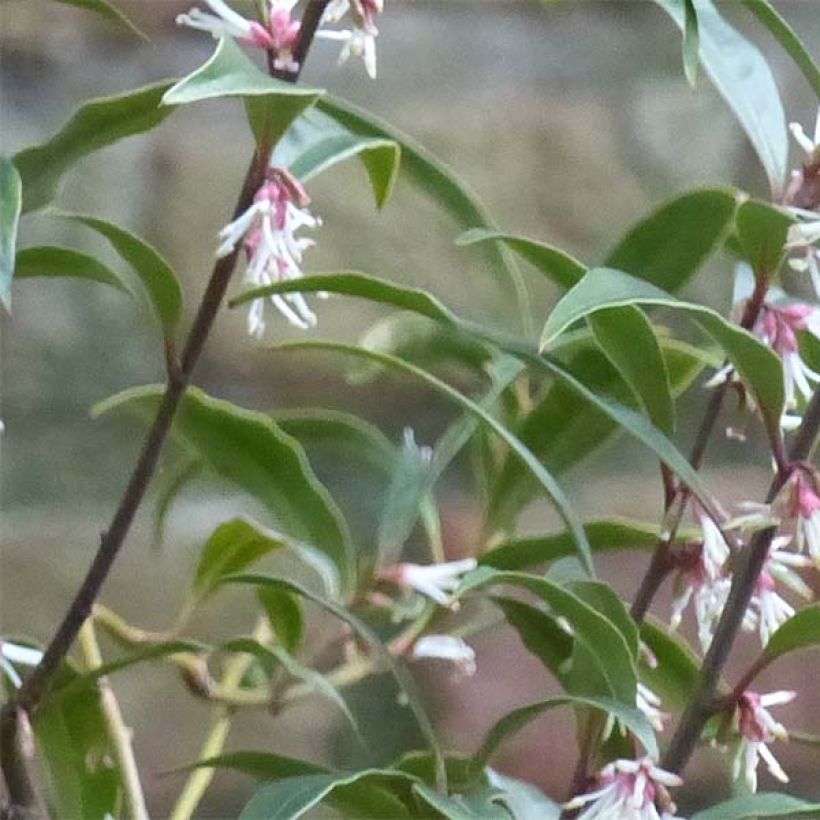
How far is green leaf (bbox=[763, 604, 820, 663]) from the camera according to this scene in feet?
1.37

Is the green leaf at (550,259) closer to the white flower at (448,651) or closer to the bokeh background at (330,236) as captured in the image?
the white flower at (448,651)

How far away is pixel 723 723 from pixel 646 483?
2.08 feet

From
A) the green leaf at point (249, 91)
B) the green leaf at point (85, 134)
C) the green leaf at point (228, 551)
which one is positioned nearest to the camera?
the green leaf at point (249, 91)

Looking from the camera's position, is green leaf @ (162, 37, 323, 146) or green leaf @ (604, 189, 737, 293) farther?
green leaf @ (604, 189, 737, 293)

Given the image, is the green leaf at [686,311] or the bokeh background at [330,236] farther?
the bokeh background at [330,236]

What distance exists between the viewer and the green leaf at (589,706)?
383mm

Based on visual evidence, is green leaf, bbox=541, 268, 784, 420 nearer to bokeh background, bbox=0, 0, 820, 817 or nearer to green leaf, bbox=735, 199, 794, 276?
green leaf, bbox=735, 199, 794, 276

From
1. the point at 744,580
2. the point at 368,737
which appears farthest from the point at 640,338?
the point at 368,737

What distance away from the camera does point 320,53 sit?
40.8 inches

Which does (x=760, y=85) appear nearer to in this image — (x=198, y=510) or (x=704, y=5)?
(x=704, y=5)

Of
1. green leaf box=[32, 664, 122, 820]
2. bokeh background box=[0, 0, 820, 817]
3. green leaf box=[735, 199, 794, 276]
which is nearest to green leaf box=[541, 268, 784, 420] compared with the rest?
green leaf box=[735, 199, 794, 276]

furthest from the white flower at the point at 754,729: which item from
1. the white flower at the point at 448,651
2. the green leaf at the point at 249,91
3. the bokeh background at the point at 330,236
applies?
the bokeh background at the point at 330,236

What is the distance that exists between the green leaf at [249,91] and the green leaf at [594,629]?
0.14 m

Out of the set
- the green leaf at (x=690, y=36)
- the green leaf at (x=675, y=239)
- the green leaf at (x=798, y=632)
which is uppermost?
the green leaf at (x=690, y=36)
